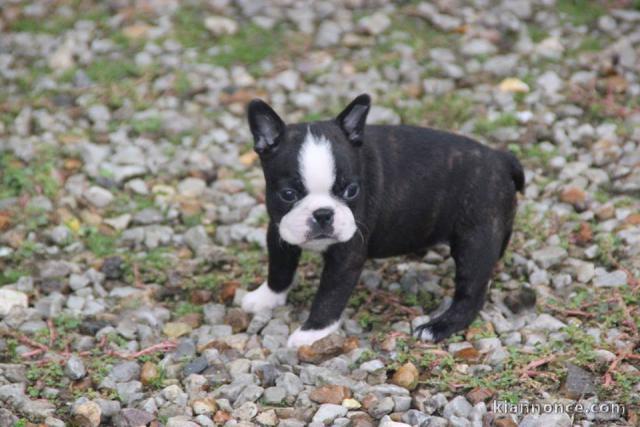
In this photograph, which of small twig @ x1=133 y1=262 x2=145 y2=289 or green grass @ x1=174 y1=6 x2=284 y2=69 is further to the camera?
green grass @ x1=174 y1=6 x2=284 y2=69

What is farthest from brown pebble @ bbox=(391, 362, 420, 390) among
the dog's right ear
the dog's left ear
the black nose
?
the dog's right ear

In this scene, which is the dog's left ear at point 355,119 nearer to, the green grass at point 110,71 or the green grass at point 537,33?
the green grass at point 110,71

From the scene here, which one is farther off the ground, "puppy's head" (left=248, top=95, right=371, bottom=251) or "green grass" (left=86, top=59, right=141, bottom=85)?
"puppy's head" (left=248, top=95, right=371, bottom=251)

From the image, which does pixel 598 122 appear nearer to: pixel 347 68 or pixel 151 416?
pixel 347 68

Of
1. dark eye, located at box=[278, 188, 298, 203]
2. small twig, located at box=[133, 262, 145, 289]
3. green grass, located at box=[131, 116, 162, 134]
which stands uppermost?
dark eye, located at box=[278, 188, 298, 203]

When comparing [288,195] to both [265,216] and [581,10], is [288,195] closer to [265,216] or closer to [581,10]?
[265,216]

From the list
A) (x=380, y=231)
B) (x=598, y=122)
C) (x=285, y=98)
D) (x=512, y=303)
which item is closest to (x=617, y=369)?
(x=512, y=303)

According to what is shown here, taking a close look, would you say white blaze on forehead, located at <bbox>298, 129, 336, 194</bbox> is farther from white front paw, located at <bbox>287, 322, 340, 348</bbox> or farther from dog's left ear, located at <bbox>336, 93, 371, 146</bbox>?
white front paw, located at <bbox>287, 322, 340, 348</bbox>
